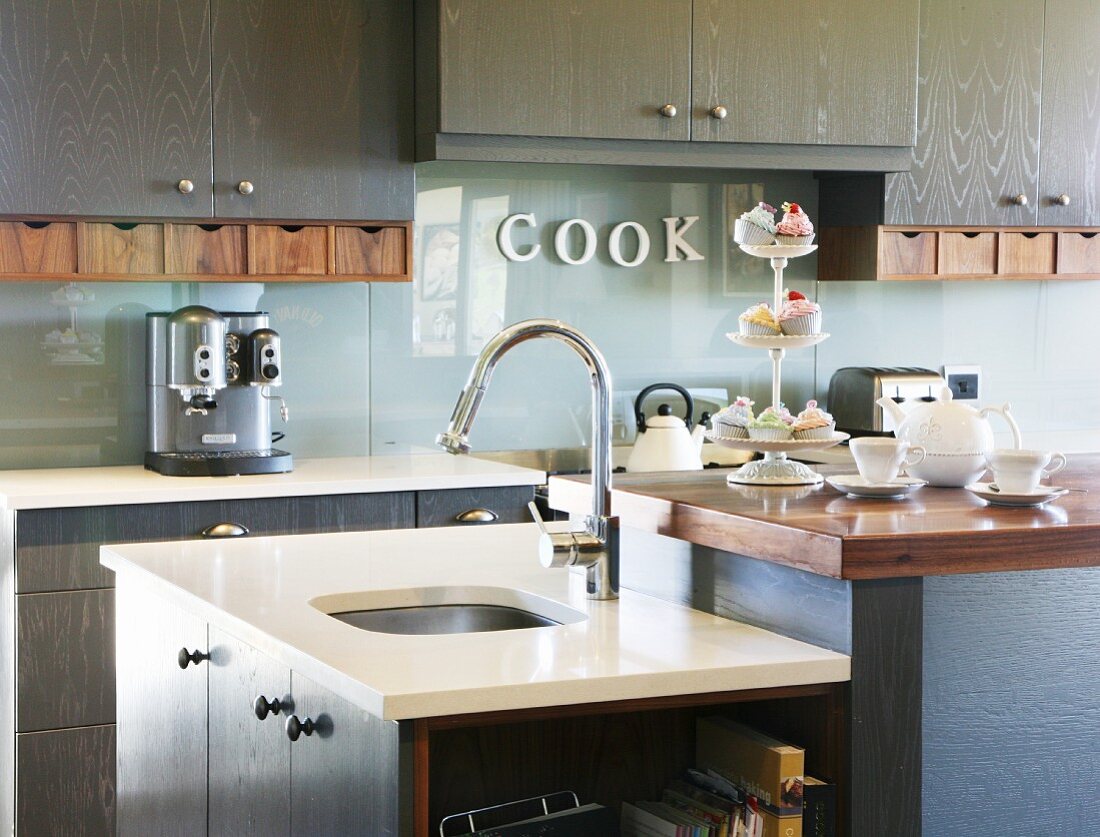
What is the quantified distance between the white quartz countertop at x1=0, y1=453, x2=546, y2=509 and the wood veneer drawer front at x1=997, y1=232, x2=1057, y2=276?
5.45 feet

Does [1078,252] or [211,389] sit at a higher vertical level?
[1078,252]

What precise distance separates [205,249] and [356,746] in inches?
84.2

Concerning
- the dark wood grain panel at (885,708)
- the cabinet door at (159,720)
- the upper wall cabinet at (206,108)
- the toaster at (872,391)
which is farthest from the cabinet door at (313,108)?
the dark wood grain panel at (885,708)

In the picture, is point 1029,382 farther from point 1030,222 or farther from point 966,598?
A: point 966,598

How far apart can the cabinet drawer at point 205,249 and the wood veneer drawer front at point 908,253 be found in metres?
1.79

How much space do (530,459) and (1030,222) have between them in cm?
A: 161

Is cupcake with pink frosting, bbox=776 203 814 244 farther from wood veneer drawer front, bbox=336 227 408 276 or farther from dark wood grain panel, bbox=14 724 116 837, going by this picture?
dark wood grain panel, bbox=14 724 116 837

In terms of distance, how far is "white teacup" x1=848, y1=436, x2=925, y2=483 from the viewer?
1977 millimetres

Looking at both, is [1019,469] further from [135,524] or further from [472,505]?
[135,524]

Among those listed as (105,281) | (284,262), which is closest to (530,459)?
(284,262)

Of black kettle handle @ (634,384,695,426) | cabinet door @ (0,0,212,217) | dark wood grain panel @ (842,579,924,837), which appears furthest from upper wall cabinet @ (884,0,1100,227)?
dark wood grain panel @ (842,579,924,837)

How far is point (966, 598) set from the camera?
68.4 inches

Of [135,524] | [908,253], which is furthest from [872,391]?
[135,524]

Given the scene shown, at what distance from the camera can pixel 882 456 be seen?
199 cm
